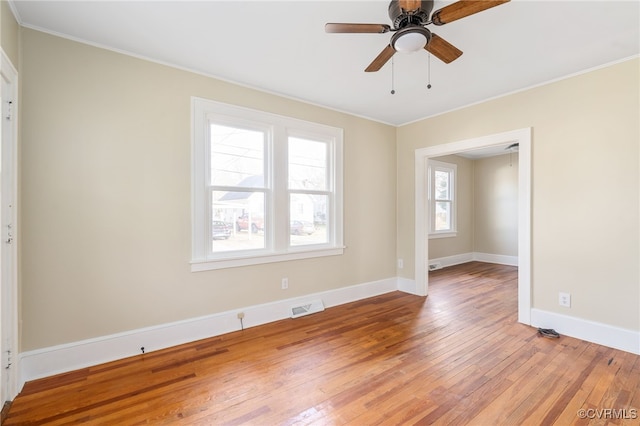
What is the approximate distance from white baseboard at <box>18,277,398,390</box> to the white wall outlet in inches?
100

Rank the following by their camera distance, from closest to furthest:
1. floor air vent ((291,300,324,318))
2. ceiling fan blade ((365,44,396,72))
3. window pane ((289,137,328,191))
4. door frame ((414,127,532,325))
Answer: ceiling fan blade ((365,44,396,72)), door frame ((414,127,532,325)), floor air vent ((291,300,324,318)), window pane ((289,137,328,191))

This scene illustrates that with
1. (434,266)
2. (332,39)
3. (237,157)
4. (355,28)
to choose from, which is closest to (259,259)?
(237,157)

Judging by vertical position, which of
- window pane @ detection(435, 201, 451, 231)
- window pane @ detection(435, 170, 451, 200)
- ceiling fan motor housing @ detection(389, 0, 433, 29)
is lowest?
window pane @ detection(435, 201, 451, 231)

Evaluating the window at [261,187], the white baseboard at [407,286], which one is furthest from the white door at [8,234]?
the white baseboard at [407,286]

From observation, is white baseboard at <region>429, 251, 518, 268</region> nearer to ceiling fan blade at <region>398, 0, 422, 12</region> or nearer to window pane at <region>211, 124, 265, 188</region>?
window pane at <region>211, 124, 265, 188</region>

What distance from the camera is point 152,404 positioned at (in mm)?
1909

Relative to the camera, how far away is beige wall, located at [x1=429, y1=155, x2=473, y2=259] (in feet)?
21.5

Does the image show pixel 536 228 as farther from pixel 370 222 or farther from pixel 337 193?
pixel 337 193

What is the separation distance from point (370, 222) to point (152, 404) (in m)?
3.18

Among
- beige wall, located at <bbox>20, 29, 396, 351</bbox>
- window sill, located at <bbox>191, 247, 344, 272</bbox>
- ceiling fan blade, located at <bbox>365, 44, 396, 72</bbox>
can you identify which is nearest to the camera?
ceiling fan blade, located at <bbox>365, 44, 396, 72</bbox>

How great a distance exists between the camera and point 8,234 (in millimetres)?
1878

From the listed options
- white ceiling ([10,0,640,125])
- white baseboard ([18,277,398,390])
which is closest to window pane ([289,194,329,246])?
white baseboard ([18,277,398,390])

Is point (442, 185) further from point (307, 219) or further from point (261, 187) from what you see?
point (261, 187)

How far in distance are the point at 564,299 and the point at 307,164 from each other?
3098 millimetres
